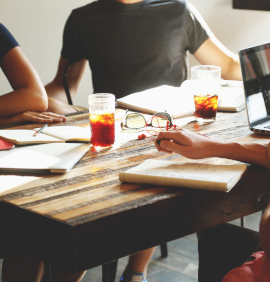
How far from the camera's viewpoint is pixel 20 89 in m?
1.75

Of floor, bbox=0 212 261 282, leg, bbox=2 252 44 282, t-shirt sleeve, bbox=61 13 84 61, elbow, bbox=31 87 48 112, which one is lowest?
floor, bbox=0 212 261 282

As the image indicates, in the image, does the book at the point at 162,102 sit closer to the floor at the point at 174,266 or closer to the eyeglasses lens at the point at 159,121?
the eyeglasses lens at the point at 159,121

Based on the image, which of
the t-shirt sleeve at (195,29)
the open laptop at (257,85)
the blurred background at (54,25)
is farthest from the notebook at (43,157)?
the blurred background at (54,25)

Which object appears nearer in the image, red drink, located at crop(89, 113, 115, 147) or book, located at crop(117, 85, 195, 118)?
red drink, located at crop(89, 113, 115, 147)

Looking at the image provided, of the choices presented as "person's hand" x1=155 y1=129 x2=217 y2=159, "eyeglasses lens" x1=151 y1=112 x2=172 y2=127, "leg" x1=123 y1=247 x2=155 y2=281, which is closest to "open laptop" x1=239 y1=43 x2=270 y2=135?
"eyeglasses lens" x1=151 y1=112 x2=172 y2=127

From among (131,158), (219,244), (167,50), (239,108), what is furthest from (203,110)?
(167,50)

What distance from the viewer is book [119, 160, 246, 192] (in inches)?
35.9

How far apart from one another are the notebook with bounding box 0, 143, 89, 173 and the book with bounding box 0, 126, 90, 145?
0.11ft

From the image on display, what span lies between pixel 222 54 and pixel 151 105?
29.4 inches

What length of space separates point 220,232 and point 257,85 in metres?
0.63

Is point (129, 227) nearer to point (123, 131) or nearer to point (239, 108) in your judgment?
point (123, 131)

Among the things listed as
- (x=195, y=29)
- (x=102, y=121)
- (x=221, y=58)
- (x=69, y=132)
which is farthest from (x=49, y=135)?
(x=195, y=29)

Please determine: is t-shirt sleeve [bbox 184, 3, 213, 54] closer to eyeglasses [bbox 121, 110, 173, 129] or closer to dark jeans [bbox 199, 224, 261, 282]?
eyeglasses [bbox 121, 110, 173, 129]

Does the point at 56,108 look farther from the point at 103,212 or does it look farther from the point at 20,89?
the point at 103,212
